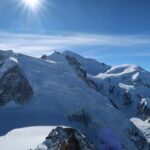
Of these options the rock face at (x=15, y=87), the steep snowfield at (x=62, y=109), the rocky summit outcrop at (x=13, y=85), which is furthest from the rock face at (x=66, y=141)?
the rock face at (x=15, y=87)

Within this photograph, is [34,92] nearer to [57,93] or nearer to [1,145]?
[57,93]

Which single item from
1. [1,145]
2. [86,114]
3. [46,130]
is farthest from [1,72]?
[1,145]

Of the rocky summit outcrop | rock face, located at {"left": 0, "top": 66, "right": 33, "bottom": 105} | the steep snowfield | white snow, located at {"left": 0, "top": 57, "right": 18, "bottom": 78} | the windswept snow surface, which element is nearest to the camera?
the windswept snow surface

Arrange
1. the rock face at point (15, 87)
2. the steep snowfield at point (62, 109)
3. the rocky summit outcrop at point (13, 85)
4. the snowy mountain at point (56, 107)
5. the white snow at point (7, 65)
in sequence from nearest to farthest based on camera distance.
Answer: the snowy mountain at point (56, 107) < the steep snowfield at point (62, 109) < the rock face at point (15, 87) < the rocky summit outcrop at point (13, 85) < the white snow at point (7, 65)

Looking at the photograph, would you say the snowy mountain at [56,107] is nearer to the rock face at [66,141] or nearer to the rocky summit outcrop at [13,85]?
the rocky summit outcrop at [13,85]

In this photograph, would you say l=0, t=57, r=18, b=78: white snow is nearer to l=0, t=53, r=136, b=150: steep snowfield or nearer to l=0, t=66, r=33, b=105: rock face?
l=0, t=66, r=33, b=105: rock face

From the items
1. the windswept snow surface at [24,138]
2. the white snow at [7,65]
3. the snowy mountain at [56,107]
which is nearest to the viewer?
the windswept snow surface at [24,138]

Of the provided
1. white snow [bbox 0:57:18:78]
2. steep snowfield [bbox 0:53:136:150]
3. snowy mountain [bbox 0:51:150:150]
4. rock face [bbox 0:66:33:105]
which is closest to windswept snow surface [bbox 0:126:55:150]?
snowy mountain [bbox 0:51:150:150]
